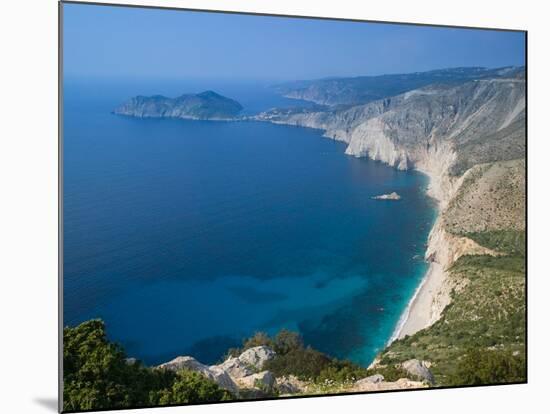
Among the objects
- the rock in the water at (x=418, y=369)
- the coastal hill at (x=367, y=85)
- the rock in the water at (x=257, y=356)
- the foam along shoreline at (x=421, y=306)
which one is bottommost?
the rock in the water at (x=418, y=369)

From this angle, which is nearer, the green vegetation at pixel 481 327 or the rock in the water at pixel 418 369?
the rock in the water at pixel 418 369

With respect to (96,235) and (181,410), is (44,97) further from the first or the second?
(181,410)

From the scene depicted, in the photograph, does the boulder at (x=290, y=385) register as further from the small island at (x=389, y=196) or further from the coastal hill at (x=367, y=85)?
the coastal hill at (x=367, y=85)

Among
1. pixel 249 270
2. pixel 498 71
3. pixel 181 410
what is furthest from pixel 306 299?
pixel 498 71

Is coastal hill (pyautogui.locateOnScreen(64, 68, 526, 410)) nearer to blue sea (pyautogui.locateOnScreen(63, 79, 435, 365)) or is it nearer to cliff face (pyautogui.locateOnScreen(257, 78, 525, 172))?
cliff face (pyautogui.locateOnScreen(257, 78, 525, 172))

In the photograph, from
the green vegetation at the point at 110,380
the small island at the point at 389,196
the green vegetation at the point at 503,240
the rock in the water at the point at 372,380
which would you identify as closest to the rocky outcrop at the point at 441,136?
the green vegetation at the point at 503,240

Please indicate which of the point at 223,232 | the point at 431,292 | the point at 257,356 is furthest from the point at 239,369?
the point at 431,292

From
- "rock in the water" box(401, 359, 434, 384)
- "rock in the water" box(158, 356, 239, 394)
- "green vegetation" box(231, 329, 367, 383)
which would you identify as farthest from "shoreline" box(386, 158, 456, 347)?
"rock in the water" box(158, 356, 239, 394)
